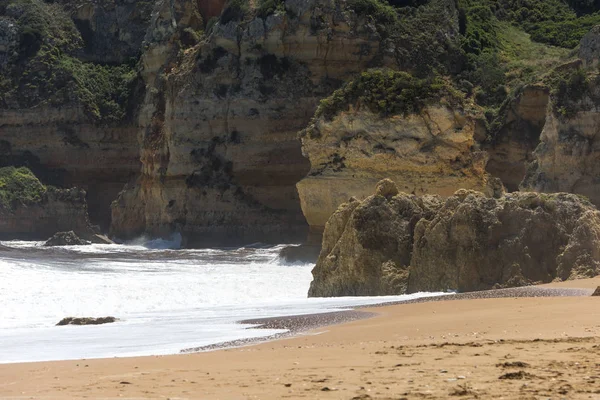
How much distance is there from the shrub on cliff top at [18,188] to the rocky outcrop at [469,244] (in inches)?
1516

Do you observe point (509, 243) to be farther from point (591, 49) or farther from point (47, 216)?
point (47, 216)

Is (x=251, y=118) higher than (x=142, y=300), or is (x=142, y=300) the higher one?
(x=251, y=118)

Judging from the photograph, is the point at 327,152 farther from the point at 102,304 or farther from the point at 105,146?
the point at 105,146

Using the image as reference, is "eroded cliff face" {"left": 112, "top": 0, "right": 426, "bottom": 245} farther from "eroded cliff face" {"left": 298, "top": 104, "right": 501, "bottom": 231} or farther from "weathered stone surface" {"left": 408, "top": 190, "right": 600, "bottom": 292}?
"weathered stone surface" {"left": 408, "top": 190, "right": 600, "bottom": 292}

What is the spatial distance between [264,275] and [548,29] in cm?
3391

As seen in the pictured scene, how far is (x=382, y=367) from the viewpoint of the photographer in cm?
1027

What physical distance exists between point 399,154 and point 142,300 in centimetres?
1114

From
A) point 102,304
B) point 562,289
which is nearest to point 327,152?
point 102,304

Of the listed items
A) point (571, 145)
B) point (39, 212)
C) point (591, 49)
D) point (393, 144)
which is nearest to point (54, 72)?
point (39, 212)

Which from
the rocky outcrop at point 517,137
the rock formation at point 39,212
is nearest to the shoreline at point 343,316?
the rocky outcrop at point 517,137

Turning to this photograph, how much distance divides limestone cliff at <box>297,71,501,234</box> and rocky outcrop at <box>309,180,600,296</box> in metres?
11.6

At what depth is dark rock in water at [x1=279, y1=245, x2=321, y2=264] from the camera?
36062 millimetres

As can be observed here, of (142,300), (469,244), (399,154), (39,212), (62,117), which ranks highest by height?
(62,117)

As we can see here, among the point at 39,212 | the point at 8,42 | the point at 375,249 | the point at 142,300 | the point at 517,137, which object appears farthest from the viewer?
the point at 8,42
